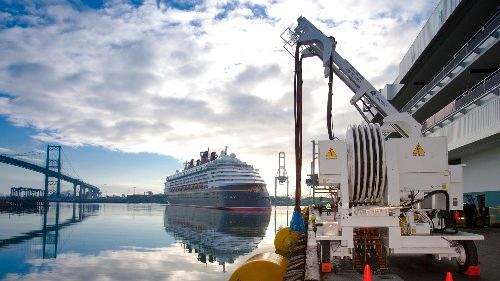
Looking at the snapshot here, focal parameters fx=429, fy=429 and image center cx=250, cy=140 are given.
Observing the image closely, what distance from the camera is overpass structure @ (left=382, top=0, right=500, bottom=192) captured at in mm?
22469

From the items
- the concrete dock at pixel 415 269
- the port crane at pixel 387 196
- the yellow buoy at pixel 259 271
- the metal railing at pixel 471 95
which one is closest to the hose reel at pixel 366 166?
the port crane at pixel 387 196

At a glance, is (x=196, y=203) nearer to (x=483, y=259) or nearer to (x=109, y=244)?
(x=109, y=244)

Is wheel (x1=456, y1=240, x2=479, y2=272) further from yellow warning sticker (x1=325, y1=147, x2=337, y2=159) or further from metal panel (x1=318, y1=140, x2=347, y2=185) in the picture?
yellow warning sticker (x1=325, y1=147, x2=337, y2=159)

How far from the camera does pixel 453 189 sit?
403 inches

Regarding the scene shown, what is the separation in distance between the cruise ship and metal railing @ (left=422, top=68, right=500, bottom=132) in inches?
3233

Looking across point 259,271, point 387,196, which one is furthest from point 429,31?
point 259,271

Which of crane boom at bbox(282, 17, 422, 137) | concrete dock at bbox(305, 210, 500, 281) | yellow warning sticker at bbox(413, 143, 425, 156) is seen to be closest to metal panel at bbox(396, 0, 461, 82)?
crane boom at bbox(282, 17, 422, 137)

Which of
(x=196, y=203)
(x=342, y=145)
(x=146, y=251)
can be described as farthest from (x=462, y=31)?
(x=196, y=203)

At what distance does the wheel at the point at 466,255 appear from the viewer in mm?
9469

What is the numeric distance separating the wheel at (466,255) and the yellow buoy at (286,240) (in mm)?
6092

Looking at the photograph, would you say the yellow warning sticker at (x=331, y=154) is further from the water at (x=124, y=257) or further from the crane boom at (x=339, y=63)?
the water at (x=124, y=257)

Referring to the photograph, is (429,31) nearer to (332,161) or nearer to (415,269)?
(415,269)

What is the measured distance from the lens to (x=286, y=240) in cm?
1505

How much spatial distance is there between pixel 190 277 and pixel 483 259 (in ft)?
52.1
